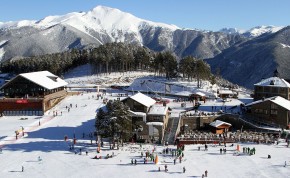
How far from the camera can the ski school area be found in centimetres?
4078

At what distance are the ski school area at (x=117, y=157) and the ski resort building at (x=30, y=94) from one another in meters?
12.1

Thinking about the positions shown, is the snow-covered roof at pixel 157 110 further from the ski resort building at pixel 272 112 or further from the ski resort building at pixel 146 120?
the ski resort building at pixel 272 112

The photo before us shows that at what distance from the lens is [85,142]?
52250 mm

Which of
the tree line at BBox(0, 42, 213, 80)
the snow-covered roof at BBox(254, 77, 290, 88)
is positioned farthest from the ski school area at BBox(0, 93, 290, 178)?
the tree line at BBox(0, 42, 213, 80)

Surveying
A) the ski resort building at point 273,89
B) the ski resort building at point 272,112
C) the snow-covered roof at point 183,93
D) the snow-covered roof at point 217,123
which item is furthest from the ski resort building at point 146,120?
the snow-covered roof at point 183,93

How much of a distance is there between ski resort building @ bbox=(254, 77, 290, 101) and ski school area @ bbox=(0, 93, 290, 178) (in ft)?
73.9

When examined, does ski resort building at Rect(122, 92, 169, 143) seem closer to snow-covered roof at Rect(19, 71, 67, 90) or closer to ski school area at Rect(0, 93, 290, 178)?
ski school area at Rect(0, 93, 290, 178)

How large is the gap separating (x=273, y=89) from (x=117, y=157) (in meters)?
44.3

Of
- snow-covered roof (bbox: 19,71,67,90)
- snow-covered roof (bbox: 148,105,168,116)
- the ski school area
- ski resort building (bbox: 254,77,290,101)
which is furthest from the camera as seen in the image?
snow-covered roof (bbox: 19,71,67,90)

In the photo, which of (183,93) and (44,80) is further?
(183,93)

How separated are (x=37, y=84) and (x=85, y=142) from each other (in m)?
28.9

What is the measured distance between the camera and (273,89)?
77375 millimetres

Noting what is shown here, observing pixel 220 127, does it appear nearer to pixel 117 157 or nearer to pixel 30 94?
pixel 117 157

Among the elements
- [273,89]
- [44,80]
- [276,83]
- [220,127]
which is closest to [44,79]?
[44,80]
